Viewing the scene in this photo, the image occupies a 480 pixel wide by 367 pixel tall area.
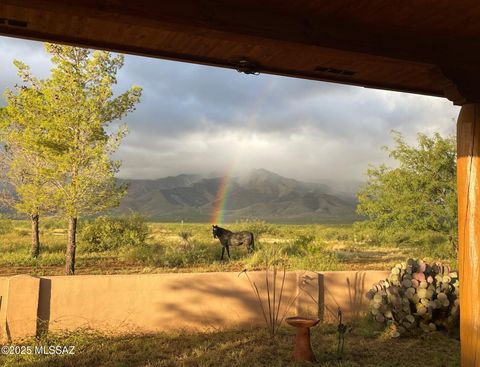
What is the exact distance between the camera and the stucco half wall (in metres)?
7.21

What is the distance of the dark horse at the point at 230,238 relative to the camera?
764 inches

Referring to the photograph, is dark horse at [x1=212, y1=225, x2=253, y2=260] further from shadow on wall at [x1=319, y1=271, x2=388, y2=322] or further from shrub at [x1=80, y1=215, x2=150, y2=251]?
shadow on wall at [x1=319, y1=271, x2=388, y2=322]

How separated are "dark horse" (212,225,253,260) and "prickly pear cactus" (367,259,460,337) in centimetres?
1155

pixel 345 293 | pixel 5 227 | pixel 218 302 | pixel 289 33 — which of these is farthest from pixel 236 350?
pixel 5 227

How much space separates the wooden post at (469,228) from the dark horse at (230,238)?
48.6 ft

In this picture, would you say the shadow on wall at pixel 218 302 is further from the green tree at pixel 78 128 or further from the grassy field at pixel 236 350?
the green tree at pixel 78 128

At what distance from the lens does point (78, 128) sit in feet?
45.9

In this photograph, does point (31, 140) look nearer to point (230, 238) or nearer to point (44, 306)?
point (44, 306)

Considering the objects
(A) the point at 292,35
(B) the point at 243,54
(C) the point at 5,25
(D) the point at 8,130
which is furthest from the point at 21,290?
(D) the point at 8,130

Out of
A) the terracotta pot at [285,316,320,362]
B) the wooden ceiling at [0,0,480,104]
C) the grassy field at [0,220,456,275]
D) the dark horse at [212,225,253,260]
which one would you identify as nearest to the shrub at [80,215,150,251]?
the grassy field at [0,220,456,275]

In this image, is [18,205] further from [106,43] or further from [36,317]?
[106,43]

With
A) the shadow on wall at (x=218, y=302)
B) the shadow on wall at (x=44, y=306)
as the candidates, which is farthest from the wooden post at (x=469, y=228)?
the shadow on wall at (x=44, y=306)

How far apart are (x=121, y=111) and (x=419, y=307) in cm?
1112

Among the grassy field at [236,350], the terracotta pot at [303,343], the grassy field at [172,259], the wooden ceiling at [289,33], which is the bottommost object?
the grassy field at [172,259]
